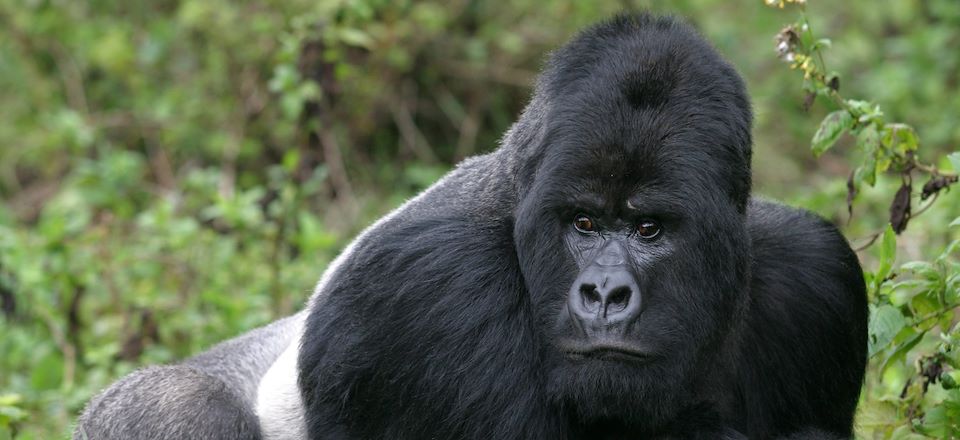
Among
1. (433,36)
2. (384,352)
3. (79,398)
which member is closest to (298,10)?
(433,36)

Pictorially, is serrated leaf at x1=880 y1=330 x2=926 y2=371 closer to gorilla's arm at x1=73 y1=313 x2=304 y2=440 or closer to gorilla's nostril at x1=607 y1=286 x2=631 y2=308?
gorilla's nostril at x1=607 y1=286 x2=631 y2=308

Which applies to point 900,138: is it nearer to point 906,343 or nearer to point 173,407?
point 906,343

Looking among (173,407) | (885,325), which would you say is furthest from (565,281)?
(173,407)

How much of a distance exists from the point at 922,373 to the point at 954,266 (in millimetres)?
399

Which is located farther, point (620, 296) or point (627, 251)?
point (627, 251)

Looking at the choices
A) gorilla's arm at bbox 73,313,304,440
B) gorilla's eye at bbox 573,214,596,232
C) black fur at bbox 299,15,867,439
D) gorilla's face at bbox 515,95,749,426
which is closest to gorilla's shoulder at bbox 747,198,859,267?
black fur at bbox 299,15,867,439

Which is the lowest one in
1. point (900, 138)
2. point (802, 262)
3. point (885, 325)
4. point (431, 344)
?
point (431, 344)

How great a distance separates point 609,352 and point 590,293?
173 millimetres

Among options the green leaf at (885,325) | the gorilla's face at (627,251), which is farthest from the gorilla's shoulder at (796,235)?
the gorilla's face at (627,251)

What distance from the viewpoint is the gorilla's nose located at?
356cm

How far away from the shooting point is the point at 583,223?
380cm

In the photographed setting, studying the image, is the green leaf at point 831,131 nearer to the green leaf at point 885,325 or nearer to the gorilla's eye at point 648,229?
the green leaf at point 885,325

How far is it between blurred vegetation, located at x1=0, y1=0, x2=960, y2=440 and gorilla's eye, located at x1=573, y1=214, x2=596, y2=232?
2.26m

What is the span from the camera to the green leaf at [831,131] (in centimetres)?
436
